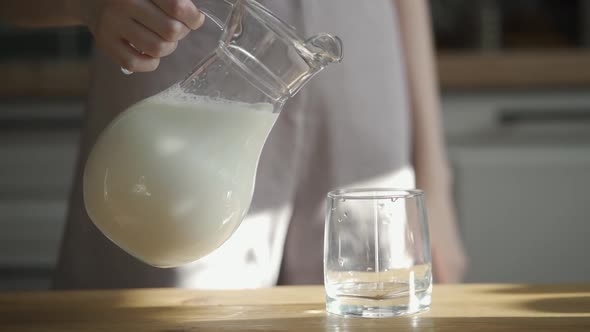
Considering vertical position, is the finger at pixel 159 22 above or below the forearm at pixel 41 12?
below

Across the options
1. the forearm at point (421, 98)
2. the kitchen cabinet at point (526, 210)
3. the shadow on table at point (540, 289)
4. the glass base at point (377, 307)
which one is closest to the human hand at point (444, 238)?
the forearm at point (421, 98)

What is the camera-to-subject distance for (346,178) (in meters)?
1.05

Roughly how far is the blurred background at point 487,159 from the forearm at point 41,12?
4.12 feet

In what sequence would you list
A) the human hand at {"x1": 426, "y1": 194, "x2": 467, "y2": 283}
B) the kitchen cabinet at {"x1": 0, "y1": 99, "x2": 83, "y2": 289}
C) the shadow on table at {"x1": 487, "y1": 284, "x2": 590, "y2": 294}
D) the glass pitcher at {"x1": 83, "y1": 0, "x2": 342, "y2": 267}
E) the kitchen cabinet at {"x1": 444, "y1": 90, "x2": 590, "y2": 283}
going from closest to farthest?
the glass pitcher at {"x1": 83, "y1": 0, "x2": 342, "y2": 267} → the shadow on table at {"x1": 487, "y1": 284, "x2": 590, "y2": 294} → the human hand at {"x1": 426, "y1": 194, "x2": 467, "y2": 283} → the kitchen cabinet at {"x1": 444, "y1": 90, "x2": 590, "y2": 283} → the kitchen cabinet at {"x1": 0, "y1": 99, "x2": 83, "y2": 289}

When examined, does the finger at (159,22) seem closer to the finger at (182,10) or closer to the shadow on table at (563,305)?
the finger at (182,10)

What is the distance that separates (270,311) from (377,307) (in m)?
0.08

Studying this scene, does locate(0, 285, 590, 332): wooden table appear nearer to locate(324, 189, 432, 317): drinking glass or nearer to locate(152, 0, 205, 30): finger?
locate(324, 189, 432, 317): drinking glass

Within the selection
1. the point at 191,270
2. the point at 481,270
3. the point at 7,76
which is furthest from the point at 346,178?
the point at 7,76

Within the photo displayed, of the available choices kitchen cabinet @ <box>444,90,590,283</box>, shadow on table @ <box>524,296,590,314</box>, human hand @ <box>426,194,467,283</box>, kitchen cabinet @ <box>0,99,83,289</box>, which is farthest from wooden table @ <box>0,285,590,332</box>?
kitchen cabinet @ <box>0,99,83,289</box>

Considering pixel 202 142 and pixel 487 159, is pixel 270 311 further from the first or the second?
pixel 487 159

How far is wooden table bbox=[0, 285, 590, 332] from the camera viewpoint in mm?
634

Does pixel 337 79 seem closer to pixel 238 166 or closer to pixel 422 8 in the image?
pixel 422 8

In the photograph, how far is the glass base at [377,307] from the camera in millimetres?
654

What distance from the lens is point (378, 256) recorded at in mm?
647
